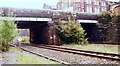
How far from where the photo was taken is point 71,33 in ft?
111

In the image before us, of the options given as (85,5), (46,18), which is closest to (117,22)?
(46,18)

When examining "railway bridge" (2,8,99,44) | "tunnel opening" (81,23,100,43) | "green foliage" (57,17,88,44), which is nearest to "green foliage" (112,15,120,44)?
"railway bridge" (2,8,99,44)

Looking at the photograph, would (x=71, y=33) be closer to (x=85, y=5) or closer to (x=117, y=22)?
(x=117, y=22)

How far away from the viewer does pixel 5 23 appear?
78.8 ft

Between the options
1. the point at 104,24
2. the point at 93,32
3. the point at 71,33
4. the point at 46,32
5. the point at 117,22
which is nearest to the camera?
the point at 71,33

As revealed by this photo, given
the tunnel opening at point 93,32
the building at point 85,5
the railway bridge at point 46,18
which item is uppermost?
the building at point 85,5

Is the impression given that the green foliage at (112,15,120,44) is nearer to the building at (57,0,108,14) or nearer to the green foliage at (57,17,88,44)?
the green foliage at (57,17,88,44)

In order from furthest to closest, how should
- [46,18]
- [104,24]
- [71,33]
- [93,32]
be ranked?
[93,32], [104,24], [46,18], [71,33]

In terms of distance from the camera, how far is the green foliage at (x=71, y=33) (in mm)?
33562

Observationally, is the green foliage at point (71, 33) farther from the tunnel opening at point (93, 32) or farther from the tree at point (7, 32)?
the tree at point (7, 32)

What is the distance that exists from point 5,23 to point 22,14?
1114 cm

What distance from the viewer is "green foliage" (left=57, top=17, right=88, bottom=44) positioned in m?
33.6

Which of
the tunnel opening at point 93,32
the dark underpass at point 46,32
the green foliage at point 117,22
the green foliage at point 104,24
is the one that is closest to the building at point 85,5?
the dark underpass at point 46,32

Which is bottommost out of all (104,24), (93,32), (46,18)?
(93,32)
